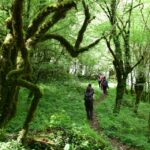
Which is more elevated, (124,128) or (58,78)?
(58,78)

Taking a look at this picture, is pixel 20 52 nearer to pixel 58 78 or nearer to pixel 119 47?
pixel 119 47

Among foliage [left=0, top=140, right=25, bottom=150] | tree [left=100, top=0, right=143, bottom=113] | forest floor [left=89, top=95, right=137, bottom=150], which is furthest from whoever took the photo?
tree [left=100, top=0, right=143, bottom=113]

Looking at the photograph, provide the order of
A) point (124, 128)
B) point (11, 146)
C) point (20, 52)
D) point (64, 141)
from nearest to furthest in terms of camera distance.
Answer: point (20, 52) < point (11, 146) < point (64, 141) < point (124, 128)

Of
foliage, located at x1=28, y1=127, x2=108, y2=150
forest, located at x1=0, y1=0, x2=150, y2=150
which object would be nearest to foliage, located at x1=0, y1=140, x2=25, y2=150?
forest, located at x1=0, y1=0, x2=150, y2=150

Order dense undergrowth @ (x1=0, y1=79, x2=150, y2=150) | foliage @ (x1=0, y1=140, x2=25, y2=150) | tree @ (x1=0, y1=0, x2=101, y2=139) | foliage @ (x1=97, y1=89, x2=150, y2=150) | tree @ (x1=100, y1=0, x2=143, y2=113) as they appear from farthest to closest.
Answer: tree @ (x1=100, y1=0, x2=143, y2=113) → foliage @ (x1=97, y1=89, x2=150, y2=150) → dense undergrowth @ (x1=0, y1=79, x2=150, y2=150) → foliage @ (x1=0, y1=140, x2=25, y2=150) → tree @ (x1=0, y1=0, x2=101, y2=139)

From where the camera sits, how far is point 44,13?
950cm

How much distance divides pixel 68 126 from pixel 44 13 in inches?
290

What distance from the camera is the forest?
9.48 meters

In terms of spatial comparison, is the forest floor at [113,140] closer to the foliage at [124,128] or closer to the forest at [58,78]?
the forest at [58,78]

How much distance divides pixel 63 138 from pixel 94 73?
44.7 metres

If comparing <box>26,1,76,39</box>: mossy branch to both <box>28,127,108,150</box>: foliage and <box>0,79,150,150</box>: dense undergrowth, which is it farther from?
<box>28,127,108,150</box>: foliage

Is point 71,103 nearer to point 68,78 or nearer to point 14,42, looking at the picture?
point 68,78

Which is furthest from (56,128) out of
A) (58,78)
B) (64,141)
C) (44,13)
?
(58,78)

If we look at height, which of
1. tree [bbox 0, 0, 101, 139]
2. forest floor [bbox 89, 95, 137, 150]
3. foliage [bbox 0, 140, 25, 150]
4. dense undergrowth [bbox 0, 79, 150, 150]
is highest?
tree [bbox 0, 0, 101, 139]
